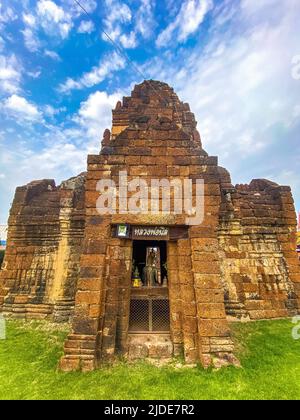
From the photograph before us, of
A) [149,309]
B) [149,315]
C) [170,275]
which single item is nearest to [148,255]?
[149,309]

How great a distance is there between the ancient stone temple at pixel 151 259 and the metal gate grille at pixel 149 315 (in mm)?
27

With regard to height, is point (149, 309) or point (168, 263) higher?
point (168, 263)

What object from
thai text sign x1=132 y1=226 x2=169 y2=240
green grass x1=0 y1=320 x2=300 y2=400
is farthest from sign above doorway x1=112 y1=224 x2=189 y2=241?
green grass x1=0 y1=320 x2=300 y2=400

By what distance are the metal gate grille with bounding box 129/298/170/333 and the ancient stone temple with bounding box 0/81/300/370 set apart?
0.09 feet

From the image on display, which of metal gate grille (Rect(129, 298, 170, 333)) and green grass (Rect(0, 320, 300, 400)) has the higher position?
metal gate grille (Rect(129, 298, 170, 333))

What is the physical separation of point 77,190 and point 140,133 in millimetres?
4103

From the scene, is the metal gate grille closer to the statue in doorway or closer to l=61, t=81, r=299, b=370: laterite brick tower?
l=61, t=81, r=299, b=370: laterite brick tower

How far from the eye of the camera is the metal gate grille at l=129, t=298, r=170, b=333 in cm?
625

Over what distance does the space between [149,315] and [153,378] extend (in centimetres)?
173

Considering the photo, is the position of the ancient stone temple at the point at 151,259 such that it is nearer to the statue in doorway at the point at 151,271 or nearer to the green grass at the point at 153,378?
the statue in doorway at the point at 151,271

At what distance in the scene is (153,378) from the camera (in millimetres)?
4723

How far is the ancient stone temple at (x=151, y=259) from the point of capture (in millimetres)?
5523

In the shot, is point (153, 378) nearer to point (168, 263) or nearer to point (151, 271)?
point (168, 263)

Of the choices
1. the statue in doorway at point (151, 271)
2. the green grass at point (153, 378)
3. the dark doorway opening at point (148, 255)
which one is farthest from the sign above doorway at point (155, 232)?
the green grass at point (153, 378)
